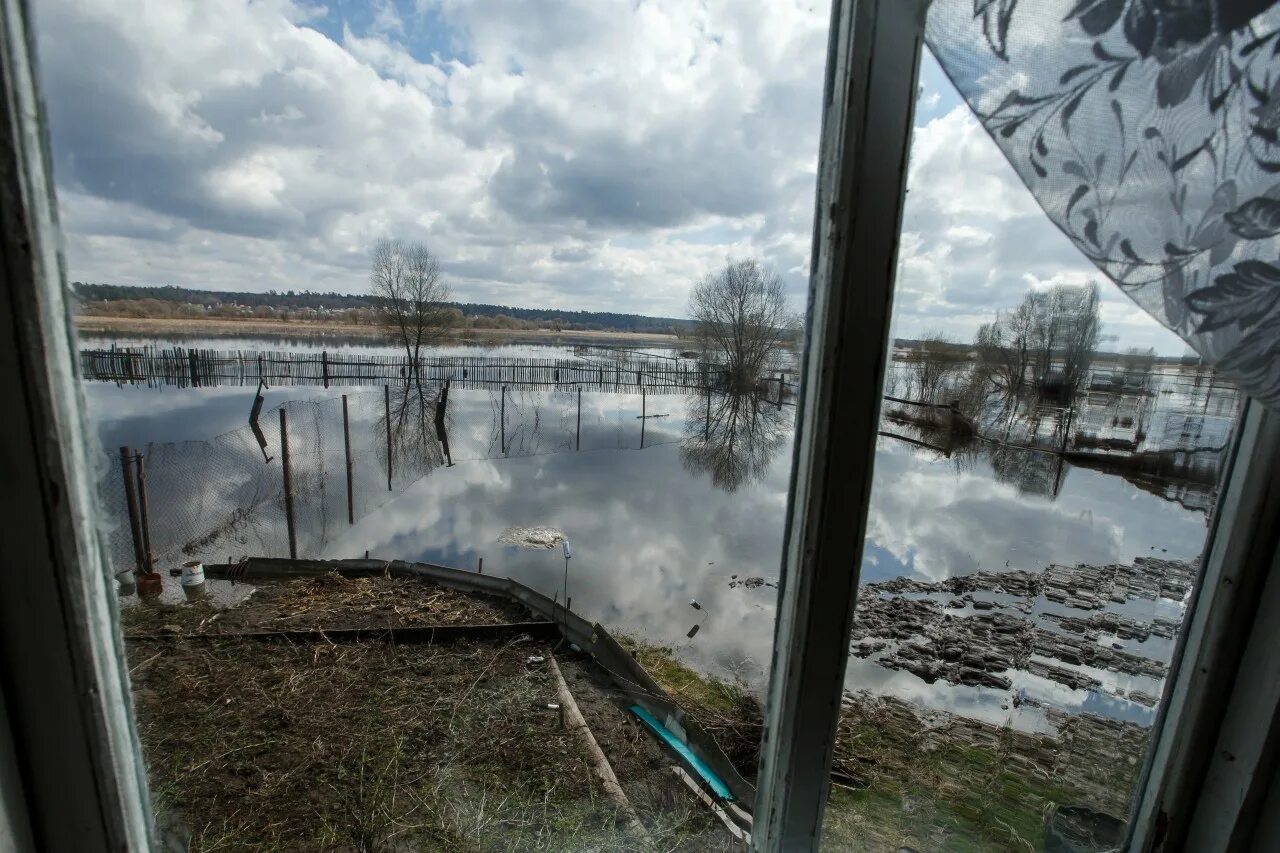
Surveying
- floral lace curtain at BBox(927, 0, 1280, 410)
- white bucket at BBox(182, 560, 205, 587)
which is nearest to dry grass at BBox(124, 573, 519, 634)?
white bucket at BBox(182, 560, 205, 587)

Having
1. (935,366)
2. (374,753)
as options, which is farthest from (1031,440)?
(374,753)

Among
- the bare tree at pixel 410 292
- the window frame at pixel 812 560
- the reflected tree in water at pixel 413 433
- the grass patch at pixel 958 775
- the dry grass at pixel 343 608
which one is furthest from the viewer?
the reflected tree in water at pixel 413 433

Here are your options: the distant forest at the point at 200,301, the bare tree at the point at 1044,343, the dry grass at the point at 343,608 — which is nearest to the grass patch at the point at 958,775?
the bare tree at the point at 1044,343

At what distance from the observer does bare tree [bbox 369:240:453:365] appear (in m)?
6.21

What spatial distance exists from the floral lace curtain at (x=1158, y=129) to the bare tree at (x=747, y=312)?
0.62 feet

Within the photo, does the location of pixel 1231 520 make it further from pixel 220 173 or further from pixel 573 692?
pixel 573 692

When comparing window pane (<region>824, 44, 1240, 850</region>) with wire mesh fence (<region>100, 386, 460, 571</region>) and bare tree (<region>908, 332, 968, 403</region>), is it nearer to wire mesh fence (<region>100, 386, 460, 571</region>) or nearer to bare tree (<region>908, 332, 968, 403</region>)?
A: bare tree (<region>908, 332, 968, 403</region>)

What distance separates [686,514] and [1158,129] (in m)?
5.22

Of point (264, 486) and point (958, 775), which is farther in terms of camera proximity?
point (264, 486)

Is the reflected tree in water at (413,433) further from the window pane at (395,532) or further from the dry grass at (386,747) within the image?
the dry grass at (386,747)

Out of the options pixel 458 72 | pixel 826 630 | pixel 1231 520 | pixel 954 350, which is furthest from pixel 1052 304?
pixel 458 72

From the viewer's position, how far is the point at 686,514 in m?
5.41

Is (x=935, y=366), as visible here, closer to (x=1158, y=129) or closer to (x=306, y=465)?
(x=1158, y=129)

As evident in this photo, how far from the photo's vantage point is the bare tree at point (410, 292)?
6.21 meters
